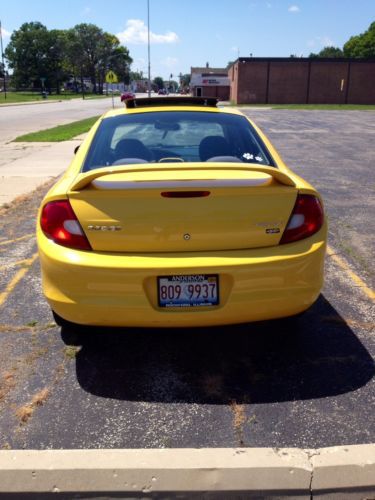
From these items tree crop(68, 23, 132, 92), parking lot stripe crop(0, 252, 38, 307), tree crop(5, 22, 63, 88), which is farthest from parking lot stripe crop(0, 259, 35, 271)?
tree crop(68, 23, 132, 92)

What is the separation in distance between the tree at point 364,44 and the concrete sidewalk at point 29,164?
309 feet

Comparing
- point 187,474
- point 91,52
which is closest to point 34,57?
point 91,52

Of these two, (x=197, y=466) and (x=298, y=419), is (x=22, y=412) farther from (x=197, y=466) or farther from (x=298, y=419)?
(x=298, y=419)

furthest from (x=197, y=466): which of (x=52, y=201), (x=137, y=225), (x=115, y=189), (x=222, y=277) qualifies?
(x=52, y=201)

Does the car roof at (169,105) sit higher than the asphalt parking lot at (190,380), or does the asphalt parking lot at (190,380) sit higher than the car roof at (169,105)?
the car roof at (169,105)

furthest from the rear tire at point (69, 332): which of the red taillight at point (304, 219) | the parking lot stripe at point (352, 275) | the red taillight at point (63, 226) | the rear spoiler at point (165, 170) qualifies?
the parking lot stripe at point (352, 275)

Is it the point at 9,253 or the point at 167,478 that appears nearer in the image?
the point at 167,478

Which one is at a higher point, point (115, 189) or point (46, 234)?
point (115, 189)

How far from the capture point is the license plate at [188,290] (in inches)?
114

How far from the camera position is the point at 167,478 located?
2283 millimetres

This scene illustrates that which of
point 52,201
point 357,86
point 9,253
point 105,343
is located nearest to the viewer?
point 52,201

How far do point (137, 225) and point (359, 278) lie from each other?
2755 millimetres

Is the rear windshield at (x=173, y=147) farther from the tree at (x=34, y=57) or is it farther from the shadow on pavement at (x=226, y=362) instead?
the tree at (x=34, y=57)

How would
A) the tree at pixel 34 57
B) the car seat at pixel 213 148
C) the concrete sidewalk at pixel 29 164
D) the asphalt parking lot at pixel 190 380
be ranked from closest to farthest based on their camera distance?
the asphalt parking lot at pixel 190 380 → the car seat at pixel 213 148 → the concrete sidewalk at pixel 29 164 → the tree at pixel 34 57
